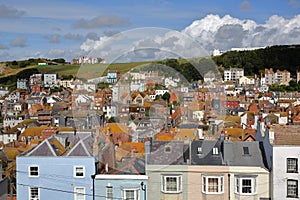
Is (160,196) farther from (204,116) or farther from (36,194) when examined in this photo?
(36,194)

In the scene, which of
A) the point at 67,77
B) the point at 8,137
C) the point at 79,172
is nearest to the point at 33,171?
the point at 79,172

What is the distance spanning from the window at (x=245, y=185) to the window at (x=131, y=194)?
2.91 meters

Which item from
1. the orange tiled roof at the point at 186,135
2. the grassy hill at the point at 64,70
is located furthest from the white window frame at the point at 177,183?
the grassy hill at the point at 64,70

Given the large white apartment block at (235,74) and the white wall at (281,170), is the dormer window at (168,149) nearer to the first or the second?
the white wall at (281,170)

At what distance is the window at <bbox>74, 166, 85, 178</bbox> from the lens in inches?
511

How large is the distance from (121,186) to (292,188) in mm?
4968

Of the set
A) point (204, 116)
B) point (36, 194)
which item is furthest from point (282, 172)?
point (36, 194)

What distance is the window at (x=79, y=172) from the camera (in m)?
13.0

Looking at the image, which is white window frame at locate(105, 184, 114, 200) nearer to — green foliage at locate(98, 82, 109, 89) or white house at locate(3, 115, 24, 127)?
green foliage at locate(98, 82, 109, 89)

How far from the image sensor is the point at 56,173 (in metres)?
13.0

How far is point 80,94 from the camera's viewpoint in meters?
11.1

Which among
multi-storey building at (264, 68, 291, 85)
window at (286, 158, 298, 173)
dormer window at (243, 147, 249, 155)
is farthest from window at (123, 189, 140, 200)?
multi-storey building at (264, 68, 291, 85)

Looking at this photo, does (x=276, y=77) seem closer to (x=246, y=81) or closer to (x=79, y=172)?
(x=246, y=81)

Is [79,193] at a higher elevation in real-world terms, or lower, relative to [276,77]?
lower
